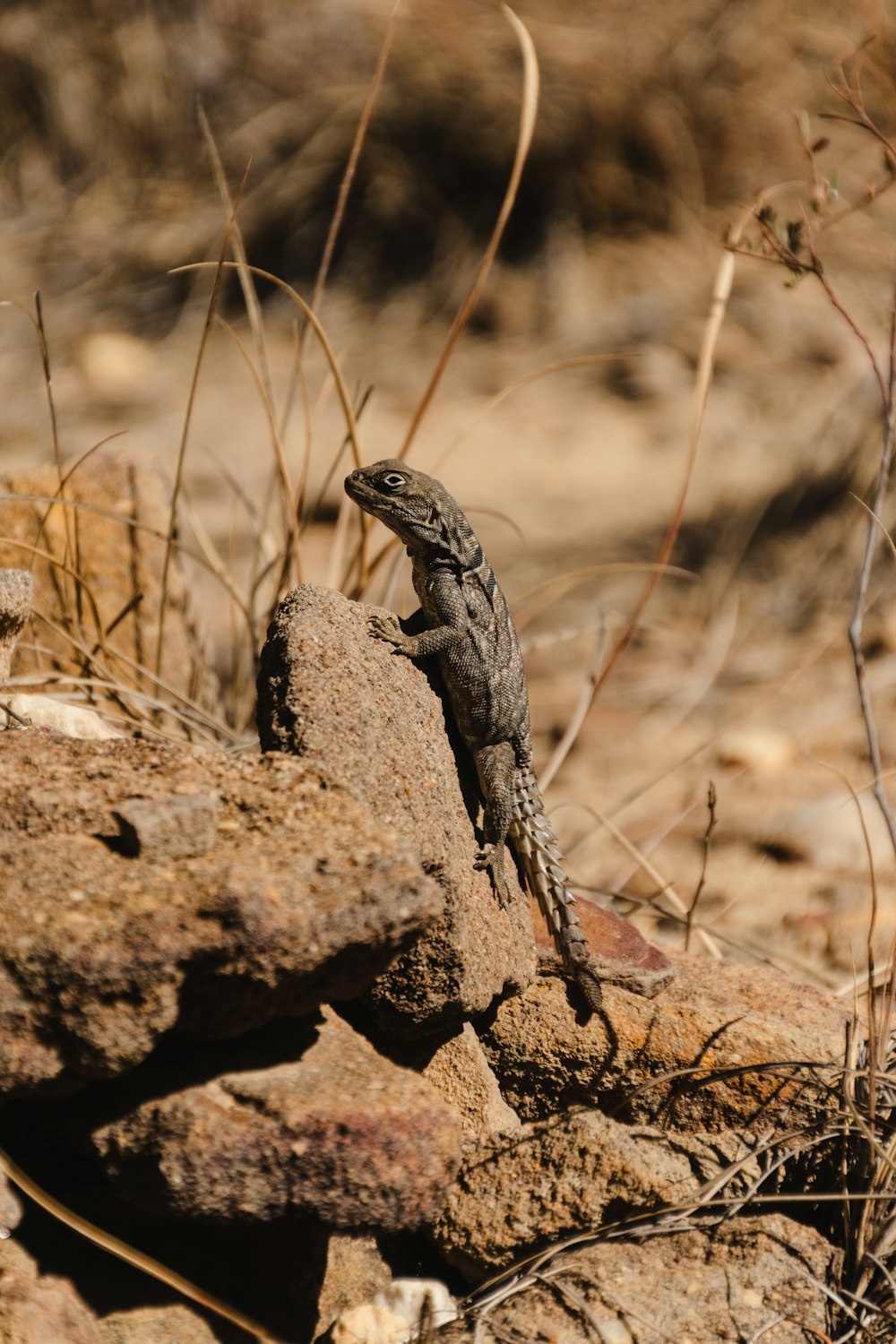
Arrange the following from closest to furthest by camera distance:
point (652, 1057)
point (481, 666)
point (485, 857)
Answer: point (652, 1057) → point (485, 857) → point (481, 666)

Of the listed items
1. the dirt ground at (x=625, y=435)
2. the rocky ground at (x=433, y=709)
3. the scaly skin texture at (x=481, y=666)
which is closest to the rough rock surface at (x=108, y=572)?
the rocky ground at (x=433, y=709)

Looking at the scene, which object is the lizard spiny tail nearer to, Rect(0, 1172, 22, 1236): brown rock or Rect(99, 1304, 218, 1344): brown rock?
Rect(99, 1304, 218, 1344): brown rock

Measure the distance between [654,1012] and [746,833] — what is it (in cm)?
325

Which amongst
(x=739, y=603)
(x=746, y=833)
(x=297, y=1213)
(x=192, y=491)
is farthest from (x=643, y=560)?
(x=297, y=1213)

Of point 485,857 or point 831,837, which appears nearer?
point 485,857

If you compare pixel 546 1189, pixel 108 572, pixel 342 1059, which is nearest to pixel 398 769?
pixel 342 1059

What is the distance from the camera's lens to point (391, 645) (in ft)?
9.35

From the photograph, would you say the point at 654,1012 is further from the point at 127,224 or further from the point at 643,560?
the point at 127,224

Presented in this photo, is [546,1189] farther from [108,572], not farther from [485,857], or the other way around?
[108,572]

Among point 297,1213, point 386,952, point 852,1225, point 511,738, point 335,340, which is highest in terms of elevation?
point 335,340

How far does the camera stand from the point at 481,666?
299 cm

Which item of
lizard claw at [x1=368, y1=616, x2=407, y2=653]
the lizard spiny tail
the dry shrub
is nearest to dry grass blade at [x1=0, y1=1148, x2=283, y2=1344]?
the lizard spiny tail

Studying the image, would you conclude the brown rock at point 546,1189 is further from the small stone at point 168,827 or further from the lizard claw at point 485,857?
the small stone at point 168,827

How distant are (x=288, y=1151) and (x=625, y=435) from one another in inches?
274
